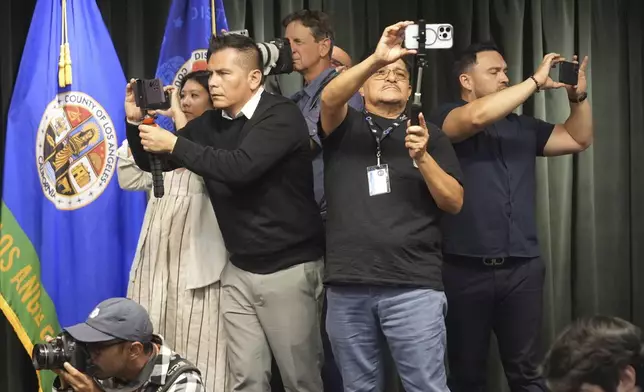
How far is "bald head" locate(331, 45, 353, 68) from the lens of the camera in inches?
141

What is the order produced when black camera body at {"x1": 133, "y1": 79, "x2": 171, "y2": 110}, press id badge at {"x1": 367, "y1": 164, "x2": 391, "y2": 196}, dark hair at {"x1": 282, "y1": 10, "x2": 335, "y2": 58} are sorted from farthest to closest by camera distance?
1. dark hair at {"x1": 282, "y1": 10, "x2": 335, "y2": 58}
2. black camera body at {"x1": 133, "y1": 79, "x2": 171, "y2": 110}
3. press id badge at {"x1": 367, "y1": 164, "x2": 391, "y2": 196}

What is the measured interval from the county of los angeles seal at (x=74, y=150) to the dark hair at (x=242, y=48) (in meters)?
0.67

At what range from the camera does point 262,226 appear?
2.87 meters

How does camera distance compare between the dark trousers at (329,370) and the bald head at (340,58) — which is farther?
the bald head at (340,58)

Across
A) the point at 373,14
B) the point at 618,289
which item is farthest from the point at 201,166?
the point at 618,289

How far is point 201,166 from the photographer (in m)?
2.74

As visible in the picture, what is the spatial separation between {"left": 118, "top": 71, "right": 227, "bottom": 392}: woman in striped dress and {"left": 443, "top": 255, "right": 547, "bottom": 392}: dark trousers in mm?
753

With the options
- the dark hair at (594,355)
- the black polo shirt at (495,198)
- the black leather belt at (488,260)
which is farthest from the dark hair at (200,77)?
the dark hair at (594,355)

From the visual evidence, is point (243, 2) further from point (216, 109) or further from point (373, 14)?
point (216, 109)

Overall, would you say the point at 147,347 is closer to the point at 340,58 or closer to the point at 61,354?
the point at 61,354

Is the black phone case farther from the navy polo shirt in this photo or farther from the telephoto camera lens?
the telephoto camera lens

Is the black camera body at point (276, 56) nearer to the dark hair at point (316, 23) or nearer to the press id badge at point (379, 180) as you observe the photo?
the dark hair at point (316, 23)

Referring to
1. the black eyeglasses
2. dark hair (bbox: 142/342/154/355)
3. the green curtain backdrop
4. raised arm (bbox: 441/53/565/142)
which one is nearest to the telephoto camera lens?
dark hair (bbox: 142/342/154/355)

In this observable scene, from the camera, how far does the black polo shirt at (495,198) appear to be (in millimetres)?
3104
